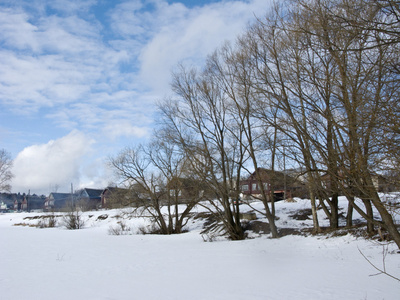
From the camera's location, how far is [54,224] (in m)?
43.4

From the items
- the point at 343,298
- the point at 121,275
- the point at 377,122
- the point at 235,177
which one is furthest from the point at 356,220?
the point at 377,122

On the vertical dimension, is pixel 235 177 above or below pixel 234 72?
below

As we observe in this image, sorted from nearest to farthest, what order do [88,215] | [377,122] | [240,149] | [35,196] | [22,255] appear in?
1. [377,122]
2. [22,255]
3. [240,149]
4. [88,215]
5. [35,196]

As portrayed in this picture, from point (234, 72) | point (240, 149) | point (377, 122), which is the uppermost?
point (234, 72)

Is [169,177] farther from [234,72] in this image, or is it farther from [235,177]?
[234,72]

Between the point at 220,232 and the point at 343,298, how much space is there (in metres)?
17.3

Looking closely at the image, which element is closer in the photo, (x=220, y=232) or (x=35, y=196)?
(x=220, y=232)

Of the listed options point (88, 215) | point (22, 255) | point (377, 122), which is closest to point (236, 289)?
point (377, 122)

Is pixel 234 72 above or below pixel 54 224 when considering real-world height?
above

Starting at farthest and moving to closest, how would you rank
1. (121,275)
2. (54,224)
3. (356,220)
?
(54,224)
(356,220)
(121,275)

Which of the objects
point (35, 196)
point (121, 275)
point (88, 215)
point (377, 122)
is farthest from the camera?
point (35, 196)

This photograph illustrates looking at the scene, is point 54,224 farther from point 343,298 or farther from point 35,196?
point 35,196

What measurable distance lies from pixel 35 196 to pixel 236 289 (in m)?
124

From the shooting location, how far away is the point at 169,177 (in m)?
29.3
